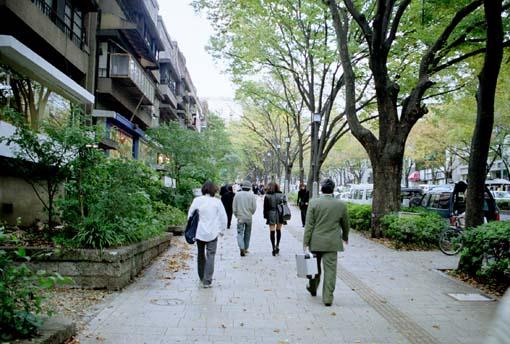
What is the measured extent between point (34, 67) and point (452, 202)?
14.2 m

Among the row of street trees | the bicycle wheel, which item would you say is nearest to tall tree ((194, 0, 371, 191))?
the row of street trees

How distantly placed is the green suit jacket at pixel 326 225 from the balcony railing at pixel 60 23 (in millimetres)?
12075

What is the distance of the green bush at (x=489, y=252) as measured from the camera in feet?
23.8

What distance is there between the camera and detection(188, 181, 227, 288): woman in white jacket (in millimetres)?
7484

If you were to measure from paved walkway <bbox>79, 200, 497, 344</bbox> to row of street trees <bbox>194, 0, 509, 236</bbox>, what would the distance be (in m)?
2.88

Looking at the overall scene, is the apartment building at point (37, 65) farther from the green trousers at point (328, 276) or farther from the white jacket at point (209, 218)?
the green trousers at point (328, 276)

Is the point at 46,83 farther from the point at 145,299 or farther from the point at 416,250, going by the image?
the point at 416,250

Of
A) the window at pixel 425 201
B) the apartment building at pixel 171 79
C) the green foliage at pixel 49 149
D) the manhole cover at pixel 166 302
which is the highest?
the apartment building at pixel 171 79

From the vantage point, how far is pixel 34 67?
12711 mm

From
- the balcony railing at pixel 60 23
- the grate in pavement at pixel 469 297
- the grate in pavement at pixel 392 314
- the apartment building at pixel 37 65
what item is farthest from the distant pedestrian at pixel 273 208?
the balcony railing at pixel 60 23

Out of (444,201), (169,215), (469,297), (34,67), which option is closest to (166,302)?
(469,297)

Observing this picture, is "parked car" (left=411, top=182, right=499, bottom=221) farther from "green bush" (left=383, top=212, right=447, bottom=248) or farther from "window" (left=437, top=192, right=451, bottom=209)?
"green bush" (left=383, top=212, right=447, bottom=248)

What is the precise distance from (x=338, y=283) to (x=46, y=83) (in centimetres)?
1075

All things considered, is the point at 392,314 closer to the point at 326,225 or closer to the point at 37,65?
the point at 326,225
